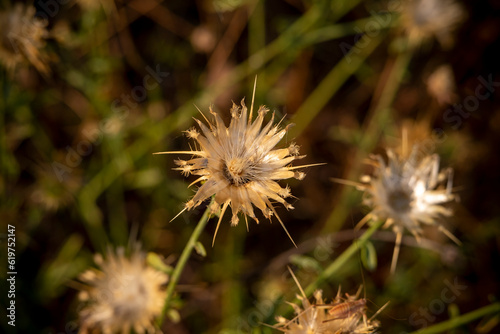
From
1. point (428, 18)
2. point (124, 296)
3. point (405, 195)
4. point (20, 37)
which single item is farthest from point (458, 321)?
point (20, 37)

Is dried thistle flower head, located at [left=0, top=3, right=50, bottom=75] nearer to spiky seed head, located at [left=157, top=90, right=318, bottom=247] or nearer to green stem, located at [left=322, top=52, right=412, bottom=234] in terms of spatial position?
spiky seed head, located at [left=157, top=90, right=318, bottom=247]

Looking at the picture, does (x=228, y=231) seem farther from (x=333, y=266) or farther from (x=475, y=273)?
(x=475, y=273)

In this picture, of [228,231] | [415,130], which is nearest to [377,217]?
[228,231]

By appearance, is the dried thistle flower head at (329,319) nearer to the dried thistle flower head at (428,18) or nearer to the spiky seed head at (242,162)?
the spiky seed head at (242,162)

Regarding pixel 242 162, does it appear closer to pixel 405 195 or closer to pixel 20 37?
pixel 405 195

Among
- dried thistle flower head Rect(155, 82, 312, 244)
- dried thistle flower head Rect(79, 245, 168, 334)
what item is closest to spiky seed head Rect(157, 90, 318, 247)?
dried thistle flower head Rect(155, 82, 312, 244)
